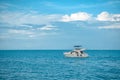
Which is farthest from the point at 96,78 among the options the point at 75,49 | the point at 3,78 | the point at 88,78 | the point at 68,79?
the point at 75,49

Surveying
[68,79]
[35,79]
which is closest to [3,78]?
[35,79]

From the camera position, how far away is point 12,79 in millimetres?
24859

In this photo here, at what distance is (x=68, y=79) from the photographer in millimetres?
25469

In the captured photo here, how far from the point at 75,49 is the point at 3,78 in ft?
107

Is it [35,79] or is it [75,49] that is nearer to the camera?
[35,79]

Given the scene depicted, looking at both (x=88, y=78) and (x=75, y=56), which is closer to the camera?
(x=88, y=78)

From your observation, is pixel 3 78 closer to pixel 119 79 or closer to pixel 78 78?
pixel 78 78

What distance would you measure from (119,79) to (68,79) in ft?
16.9

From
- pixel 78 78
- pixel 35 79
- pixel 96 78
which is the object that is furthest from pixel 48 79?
pixel 96 78

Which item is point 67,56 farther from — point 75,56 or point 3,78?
point 3,78

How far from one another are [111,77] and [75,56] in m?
31.0

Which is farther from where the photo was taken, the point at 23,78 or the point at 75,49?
the point at 75,49

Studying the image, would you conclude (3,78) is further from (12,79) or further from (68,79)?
(68,79)

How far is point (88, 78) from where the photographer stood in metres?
26.1
